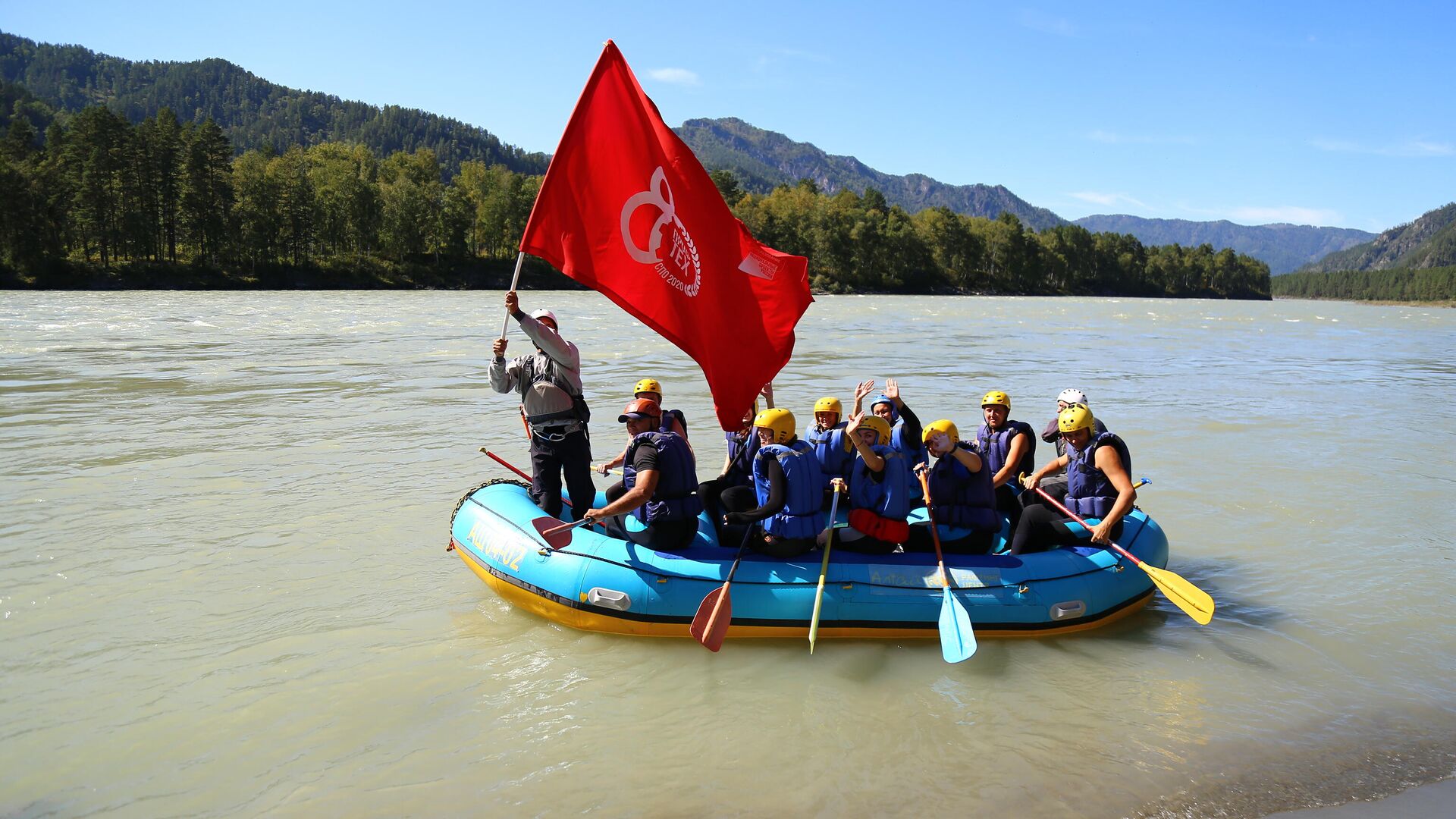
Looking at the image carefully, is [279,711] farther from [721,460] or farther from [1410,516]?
[1410,516]

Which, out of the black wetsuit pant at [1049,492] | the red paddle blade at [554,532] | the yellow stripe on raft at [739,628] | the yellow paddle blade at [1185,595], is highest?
the black wetsuit pant at [1049,492]

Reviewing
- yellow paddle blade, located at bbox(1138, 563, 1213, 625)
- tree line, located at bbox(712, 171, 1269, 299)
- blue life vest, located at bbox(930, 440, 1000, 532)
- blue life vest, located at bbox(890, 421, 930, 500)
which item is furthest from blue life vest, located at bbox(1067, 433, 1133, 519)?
tree line, located at bbox(712, 171, 1269, 299)

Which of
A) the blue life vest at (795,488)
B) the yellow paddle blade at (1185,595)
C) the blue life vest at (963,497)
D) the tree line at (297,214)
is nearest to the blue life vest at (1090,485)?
the yellow paddle blade at (1185,595)

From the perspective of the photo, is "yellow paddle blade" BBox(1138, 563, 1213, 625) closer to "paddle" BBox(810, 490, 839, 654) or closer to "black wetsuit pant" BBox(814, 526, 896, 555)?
"black wetsuit pant" BBox(814, 526, 896, 555)

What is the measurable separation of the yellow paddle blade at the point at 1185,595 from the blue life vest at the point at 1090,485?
49 centimetres

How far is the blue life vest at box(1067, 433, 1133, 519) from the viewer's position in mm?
6945

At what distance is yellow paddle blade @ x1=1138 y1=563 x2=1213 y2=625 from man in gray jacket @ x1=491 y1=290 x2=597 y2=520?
401 centimetres

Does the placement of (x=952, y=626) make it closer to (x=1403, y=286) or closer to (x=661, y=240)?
(x=661, y=240)

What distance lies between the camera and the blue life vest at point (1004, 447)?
7438 mm

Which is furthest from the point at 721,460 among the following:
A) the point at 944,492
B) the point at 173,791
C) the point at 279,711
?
the point at 173,791

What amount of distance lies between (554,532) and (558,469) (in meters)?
0.82

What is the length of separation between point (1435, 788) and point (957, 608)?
2.54 m

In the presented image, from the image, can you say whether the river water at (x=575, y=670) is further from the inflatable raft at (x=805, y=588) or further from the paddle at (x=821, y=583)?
the paddle at (x=821, y=583)

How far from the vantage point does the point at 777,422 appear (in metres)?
6.45
